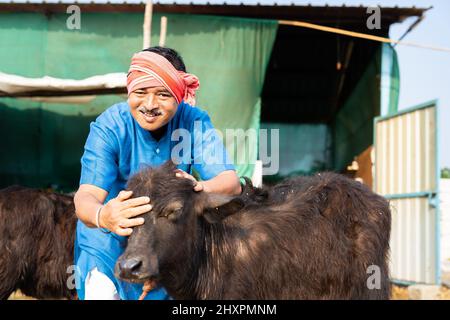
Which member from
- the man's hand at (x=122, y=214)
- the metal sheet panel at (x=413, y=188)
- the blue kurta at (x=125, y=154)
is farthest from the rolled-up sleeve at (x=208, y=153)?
the metal sheet panel at (x=413, y=188)

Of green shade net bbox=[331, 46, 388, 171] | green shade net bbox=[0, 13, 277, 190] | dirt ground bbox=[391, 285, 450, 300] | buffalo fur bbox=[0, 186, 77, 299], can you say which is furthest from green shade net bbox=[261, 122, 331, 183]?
buffalo fur bbox=[0, 186, 77, 299]

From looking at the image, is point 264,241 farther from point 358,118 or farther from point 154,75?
point 358,118

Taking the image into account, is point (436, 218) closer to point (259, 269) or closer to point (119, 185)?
point (259, 269)

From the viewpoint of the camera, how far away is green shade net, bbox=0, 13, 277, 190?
10.7 metres

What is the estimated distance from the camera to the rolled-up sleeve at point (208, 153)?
12.1 feet

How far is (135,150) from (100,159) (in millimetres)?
312

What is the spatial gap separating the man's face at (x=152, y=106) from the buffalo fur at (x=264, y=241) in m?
0.31

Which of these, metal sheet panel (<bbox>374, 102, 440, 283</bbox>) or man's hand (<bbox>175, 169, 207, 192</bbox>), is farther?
metal sheet panel (<bbox>374, 102, 440, 283</bbox>)

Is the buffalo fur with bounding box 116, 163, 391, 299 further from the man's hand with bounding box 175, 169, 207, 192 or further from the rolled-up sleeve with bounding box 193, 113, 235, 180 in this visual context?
the rolled-up sleeve with bounding box 193, 113, 235, 180
